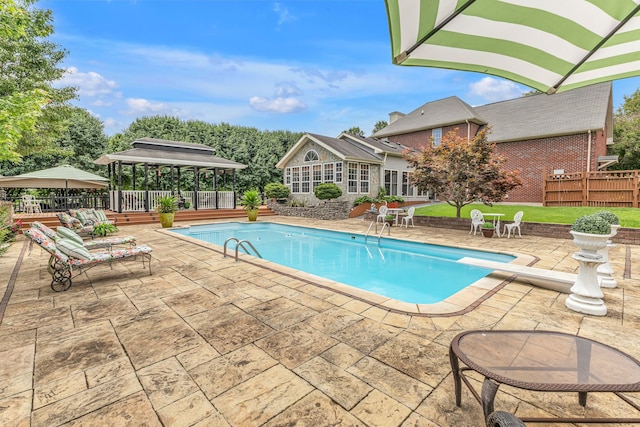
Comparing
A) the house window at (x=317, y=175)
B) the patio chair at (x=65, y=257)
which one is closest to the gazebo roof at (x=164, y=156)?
the house window at (x=317, y=175)

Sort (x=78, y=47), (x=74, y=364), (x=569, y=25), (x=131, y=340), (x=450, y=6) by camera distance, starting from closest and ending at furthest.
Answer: (x=450, y=6)
(x=569, y=25)
(x=74, y=364)
(x=131, y=340)
(x=78, y=47)

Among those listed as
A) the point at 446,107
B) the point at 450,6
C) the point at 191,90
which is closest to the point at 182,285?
the point at 450,6

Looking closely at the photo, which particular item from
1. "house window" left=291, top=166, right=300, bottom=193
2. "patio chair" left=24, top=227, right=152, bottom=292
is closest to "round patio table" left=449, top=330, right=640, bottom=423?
"patio chair" left=24, top=227, right=152, bottom=292

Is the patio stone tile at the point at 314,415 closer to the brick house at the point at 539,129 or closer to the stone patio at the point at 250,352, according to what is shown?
the stone patio at the point at 250,352

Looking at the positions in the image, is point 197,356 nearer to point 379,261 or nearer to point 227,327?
point 227,327

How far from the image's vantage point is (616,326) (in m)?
3.23

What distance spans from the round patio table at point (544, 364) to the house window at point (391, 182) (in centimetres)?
1777

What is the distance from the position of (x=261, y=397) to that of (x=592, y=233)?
161 inches

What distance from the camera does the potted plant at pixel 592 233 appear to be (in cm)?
339

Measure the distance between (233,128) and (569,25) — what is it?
26919 mm

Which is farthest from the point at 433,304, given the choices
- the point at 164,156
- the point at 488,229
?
the point at 164,156

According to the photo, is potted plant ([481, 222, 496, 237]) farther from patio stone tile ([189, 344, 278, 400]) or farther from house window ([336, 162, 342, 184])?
patio stone tile ([189, 344, 278, 400])

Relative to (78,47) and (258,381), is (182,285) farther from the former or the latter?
(78,47)

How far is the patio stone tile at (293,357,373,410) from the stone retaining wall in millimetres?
9865
